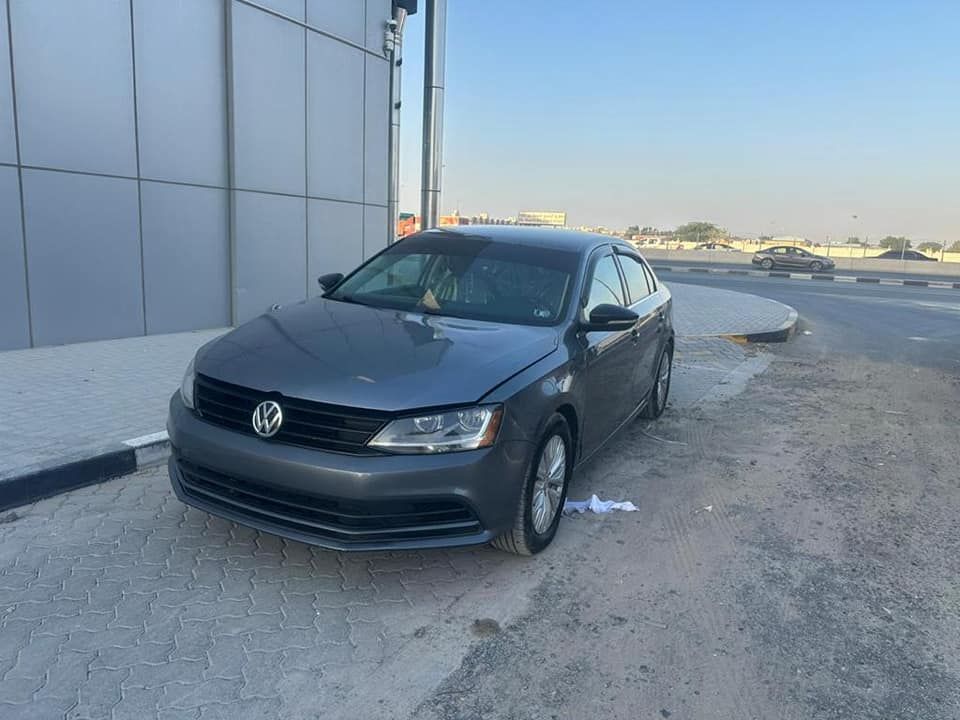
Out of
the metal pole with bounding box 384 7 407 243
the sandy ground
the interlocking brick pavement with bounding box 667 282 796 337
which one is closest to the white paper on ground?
the sandy ground

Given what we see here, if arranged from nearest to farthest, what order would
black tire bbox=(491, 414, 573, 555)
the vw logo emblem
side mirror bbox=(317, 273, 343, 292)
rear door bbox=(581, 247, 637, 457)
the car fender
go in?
the vw logo emblem → the car fender → black tire bbox=(491, 414, 573, 555) → rear door bbox=(581, 247, 637, 457) → side mirror bbox=(317, 273, 343, 292)

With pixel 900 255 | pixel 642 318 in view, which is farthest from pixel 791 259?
pixel 642 318

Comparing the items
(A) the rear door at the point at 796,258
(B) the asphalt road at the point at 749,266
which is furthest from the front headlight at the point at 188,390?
(A) the rear door at the point at 796,258

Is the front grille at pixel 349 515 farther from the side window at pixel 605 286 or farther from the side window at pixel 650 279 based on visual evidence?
the side window at pixel 650 279

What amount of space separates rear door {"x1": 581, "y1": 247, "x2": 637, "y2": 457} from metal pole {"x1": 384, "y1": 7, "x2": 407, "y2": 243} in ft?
26.4

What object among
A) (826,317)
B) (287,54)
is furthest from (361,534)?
(826,317)

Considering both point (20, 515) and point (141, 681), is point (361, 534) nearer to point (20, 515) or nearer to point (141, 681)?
point (141, 681)

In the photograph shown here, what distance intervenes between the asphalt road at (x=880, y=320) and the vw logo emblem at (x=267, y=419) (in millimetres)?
10313

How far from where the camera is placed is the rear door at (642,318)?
561cm

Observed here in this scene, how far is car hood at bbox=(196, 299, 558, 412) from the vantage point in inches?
130

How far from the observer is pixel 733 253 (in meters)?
52.3

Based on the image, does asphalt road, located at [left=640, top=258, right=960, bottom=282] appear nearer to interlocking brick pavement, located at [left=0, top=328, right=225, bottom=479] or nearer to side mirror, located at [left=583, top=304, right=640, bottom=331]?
interlocking brick pavement, located at [left=0, top=328, right=225, bottom=479]

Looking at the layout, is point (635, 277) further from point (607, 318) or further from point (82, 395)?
point (82, 395)

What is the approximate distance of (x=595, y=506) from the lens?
4598mm
